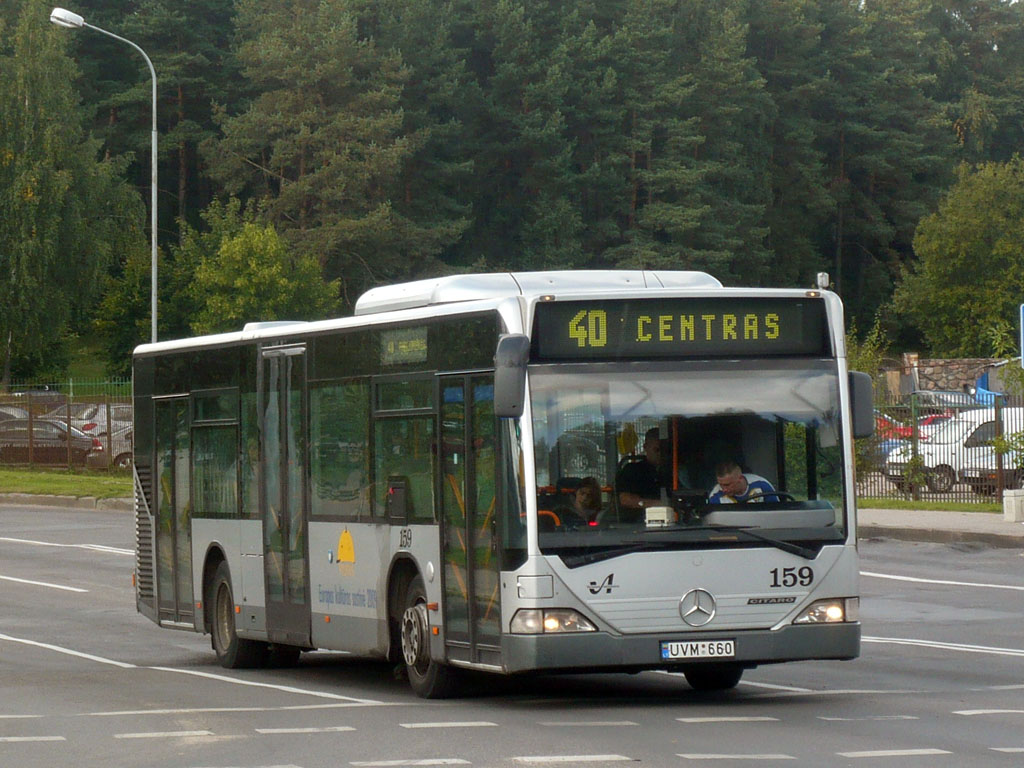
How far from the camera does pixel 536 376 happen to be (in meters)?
11.1

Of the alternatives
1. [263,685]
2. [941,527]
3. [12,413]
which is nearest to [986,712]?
[263,685]

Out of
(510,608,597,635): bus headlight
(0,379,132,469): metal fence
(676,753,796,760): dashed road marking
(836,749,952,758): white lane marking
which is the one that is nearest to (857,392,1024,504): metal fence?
(0,379,132,469): metal fence

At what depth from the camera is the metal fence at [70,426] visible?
155 ft

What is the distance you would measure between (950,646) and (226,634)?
593cm

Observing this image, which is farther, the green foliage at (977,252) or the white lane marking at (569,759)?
the green foliage at (977,252)

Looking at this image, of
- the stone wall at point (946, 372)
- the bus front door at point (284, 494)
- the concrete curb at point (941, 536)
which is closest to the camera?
the bus front door at point (284, 494)

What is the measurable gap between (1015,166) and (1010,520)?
211 ft

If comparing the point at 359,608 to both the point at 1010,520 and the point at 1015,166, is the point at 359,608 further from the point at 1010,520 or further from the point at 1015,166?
the point at 1015,166

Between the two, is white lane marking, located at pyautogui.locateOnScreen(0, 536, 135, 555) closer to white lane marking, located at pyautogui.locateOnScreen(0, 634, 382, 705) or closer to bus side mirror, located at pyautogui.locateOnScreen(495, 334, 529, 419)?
white lane marking, located at pyautogui.locateOnScreen(0, 634, 382, 705)

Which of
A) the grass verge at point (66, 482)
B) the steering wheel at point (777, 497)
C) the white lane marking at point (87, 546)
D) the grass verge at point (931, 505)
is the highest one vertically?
the grass verge at point (66, 482)

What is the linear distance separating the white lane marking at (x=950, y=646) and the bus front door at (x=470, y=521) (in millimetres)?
5095

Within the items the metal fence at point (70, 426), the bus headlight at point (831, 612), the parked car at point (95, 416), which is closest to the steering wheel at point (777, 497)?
the bus headlight at point (831, 612)

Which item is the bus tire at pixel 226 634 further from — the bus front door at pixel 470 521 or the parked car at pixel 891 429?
the parked car at pixel 891 429

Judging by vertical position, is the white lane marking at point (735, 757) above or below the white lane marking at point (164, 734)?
below
